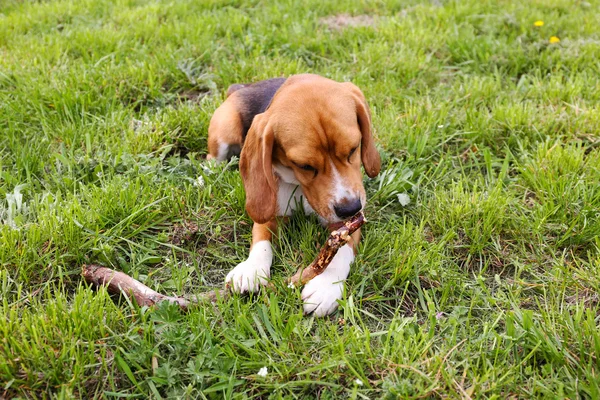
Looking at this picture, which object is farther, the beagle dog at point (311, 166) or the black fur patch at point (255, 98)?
the black fur patch at point (255, 98)

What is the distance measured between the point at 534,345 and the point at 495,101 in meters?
2.77

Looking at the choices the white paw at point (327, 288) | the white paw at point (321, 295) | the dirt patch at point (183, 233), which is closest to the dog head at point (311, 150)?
the white paw at point (327, 288)

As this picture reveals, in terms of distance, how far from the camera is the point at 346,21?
6.77 metres

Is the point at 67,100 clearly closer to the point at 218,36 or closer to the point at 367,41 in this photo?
the point at 218,36

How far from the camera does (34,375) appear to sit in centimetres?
258

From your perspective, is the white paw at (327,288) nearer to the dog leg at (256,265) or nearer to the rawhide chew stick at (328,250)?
the rawhide chew stick at (328,250)

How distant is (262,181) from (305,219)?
0.48 metres

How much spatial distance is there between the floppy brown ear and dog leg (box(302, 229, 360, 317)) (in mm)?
492

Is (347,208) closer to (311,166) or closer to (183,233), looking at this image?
(311,166)

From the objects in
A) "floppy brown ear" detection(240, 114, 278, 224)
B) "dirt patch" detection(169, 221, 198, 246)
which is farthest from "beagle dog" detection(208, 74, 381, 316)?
"dirt patch" detection(169, 221, 198, 246)

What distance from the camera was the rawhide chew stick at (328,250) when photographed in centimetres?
311

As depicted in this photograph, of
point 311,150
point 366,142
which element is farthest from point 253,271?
point 366,142

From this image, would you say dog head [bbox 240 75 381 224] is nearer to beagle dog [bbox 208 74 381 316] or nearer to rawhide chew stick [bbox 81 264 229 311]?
beagle dog [bbox 208 74 381 316]

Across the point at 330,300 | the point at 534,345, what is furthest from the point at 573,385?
the point at 330,300
